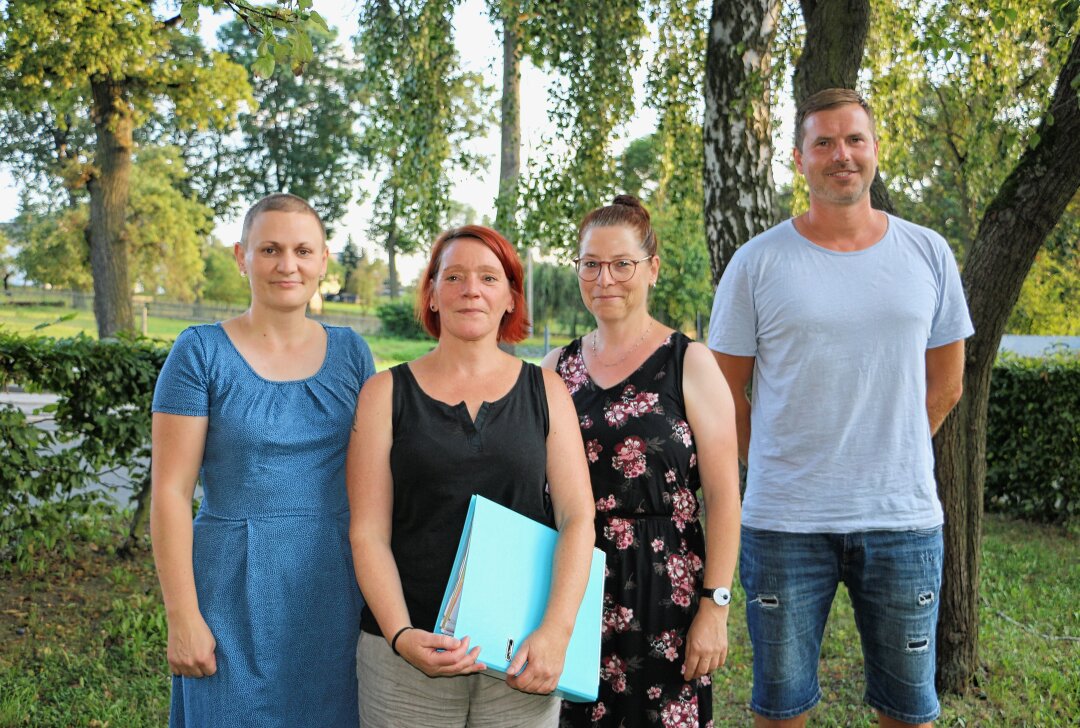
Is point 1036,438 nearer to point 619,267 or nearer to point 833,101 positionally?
point 833,101

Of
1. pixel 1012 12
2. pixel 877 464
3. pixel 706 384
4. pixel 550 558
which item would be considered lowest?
pixel 550 558

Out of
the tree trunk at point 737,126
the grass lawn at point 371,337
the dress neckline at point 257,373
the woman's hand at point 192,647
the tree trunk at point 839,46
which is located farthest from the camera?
the grass lawn at point 371,337

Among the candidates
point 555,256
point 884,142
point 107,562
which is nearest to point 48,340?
point 107,562

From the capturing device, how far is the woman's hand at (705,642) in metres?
2.38

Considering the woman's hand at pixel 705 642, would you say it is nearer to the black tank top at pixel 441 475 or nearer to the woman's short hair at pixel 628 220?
the black tank top at pixel 441 475

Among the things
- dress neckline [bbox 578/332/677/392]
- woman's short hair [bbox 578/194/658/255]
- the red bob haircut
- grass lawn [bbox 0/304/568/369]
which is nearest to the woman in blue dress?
the red bob haircut

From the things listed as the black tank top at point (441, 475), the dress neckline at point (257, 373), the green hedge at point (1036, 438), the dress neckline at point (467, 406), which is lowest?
the green hedge at point (1036, 438)

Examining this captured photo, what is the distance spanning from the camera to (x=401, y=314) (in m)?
46.2

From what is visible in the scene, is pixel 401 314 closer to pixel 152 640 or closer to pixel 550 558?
pixel 152 640

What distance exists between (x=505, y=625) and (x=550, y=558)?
0.72 feet

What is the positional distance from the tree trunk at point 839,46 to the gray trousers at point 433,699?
2.95m

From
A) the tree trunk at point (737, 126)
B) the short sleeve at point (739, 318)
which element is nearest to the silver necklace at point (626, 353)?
the short sleeve at point (739, 318)

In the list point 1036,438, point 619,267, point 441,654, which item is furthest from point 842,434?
point 1036,438

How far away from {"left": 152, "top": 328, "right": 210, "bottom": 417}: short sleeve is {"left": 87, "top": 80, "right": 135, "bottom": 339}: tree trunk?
1208 cm
